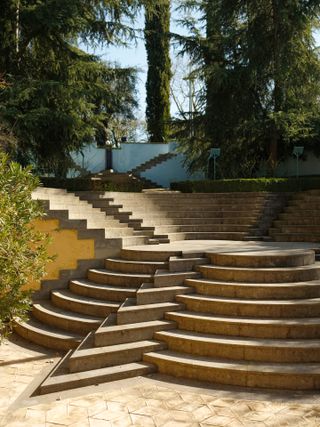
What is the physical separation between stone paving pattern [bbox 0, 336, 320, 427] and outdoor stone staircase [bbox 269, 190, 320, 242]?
6.37 metres

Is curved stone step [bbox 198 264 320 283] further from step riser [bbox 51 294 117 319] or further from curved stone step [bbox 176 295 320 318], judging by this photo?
step riser [bbox 51 294 117 319]

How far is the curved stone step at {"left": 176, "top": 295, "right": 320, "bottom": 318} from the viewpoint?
5816 mm

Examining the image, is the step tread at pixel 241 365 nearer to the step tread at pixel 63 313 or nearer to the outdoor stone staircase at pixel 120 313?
the outdoor stone staircase at pixel 120 313

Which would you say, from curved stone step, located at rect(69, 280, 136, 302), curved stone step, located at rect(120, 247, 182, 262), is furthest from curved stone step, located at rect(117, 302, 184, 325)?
curved stone step, located at rect(120, 247, 182, 262)

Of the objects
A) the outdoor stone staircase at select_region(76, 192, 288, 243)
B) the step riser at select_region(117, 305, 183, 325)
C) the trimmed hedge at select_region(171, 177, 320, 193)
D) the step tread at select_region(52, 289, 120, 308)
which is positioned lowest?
the step tread at select_region(52, 289, 120, 308)

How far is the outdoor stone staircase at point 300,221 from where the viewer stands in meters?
10.7

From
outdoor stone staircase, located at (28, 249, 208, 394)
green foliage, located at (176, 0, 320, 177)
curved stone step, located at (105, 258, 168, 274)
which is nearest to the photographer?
outdoor stone staircase, located at (28, 249, 208, 394)

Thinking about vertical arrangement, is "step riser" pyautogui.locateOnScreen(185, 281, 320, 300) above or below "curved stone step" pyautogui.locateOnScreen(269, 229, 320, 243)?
below

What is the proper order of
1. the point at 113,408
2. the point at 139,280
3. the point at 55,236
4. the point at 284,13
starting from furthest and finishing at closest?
the point at 284,13 → the point at 55,236 → the point at 139,280 → the point at 113,408

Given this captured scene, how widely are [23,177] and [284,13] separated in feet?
45.0

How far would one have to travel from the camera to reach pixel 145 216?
11.4 meters

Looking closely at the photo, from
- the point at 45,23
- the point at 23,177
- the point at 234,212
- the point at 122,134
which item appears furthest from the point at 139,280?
the point at 122,134

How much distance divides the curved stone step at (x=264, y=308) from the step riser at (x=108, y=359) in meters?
0.93

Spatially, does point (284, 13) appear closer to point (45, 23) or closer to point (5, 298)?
point (45, 23)
